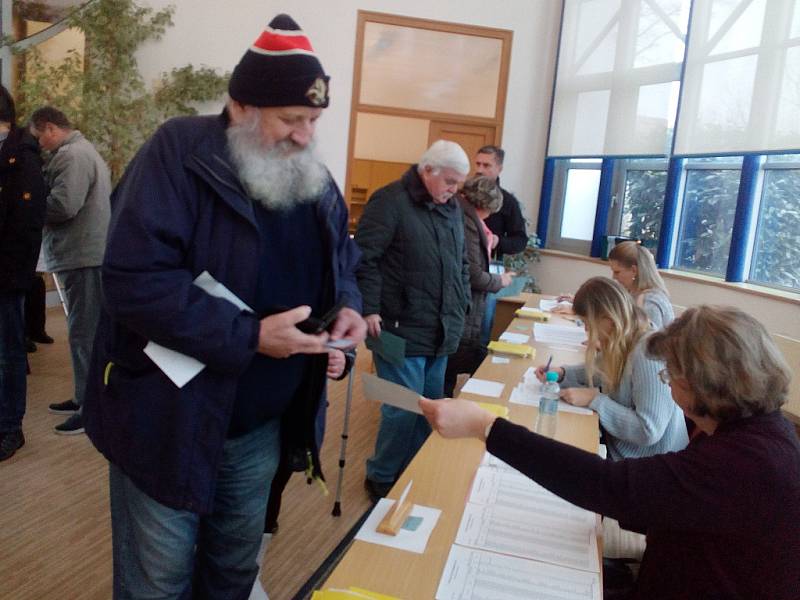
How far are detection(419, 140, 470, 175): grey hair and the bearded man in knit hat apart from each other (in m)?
1.33

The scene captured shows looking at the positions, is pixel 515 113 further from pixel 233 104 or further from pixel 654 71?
pixel 233 104

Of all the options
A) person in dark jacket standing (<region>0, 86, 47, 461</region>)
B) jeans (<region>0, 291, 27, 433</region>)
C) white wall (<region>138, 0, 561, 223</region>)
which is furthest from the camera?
white wall (<region>138, 0, 561, 223</region>)

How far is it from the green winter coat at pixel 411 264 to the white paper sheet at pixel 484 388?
1.31 ft

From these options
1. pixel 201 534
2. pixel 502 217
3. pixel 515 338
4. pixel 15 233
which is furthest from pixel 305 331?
pixel 502 217

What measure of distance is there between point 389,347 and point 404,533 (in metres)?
1.37

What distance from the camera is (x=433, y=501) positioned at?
1.58 meters

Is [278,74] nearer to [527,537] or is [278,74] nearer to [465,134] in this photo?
[527,537]

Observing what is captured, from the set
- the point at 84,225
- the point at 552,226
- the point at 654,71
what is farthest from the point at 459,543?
the point at 552,226

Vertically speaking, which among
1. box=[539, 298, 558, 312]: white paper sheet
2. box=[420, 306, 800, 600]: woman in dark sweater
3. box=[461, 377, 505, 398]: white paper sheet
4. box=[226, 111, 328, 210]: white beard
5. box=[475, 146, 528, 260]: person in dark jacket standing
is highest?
box=[226, 111, 328, 210]: white beard

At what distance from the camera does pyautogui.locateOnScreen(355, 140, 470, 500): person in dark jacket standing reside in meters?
2.86

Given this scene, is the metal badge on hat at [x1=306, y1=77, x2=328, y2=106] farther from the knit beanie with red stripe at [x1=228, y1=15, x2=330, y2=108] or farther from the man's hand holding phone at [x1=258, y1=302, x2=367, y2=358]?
the man's hand holding phone at [x1=258, y1=302, x2=367, y2=358]

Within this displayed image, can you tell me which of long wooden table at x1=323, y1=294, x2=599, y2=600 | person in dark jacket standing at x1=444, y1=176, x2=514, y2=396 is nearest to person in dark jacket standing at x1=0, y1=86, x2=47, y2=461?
person in dark jacket standing at x1=444, y1=176, x2=514, y2=396

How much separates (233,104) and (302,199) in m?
0.24

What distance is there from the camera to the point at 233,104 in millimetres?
1438
